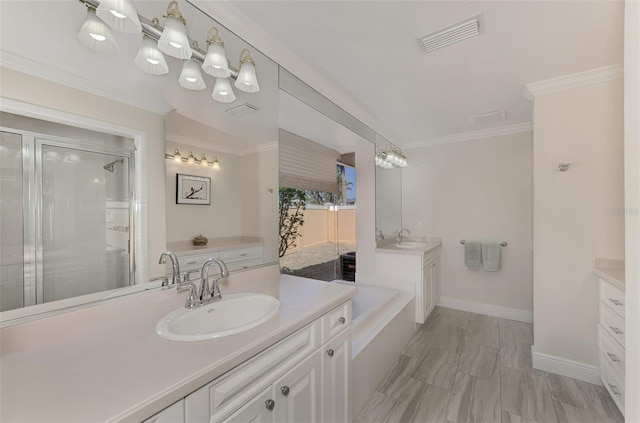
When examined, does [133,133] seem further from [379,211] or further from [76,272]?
[379,211]

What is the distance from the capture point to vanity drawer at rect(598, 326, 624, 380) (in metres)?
1.64

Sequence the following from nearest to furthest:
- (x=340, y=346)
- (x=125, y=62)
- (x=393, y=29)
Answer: (x=125, y=62), (x=340, y=346), (x=393, y=29)

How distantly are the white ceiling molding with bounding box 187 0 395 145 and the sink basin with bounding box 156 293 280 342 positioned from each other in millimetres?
1466

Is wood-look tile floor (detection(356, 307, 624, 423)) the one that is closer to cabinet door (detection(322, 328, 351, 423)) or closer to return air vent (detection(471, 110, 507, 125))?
cabinet door (detection(322, 328, 351, 423))

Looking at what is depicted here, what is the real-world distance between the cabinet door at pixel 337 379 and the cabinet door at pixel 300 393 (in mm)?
57

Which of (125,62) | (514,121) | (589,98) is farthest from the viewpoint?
(514,121)

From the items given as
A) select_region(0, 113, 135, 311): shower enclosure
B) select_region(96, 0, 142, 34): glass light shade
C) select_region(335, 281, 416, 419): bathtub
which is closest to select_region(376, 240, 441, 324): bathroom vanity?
select_region(335, 281, 416, 419): bathtub

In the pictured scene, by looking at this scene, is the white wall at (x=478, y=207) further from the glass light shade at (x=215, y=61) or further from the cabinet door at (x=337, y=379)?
the glass light shade at (x=215, y=61)

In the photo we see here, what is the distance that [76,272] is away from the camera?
959 mm

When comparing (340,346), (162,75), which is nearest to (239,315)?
(340,346)

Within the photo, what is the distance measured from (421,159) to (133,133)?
3616mm

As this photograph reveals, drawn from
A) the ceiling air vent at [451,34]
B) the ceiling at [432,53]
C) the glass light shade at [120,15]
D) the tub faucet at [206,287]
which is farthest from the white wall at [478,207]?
the glass light shade at [120,15]

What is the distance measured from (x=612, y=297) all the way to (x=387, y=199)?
2225 millimetres

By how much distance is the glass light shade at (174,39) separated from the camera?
1145 mm
